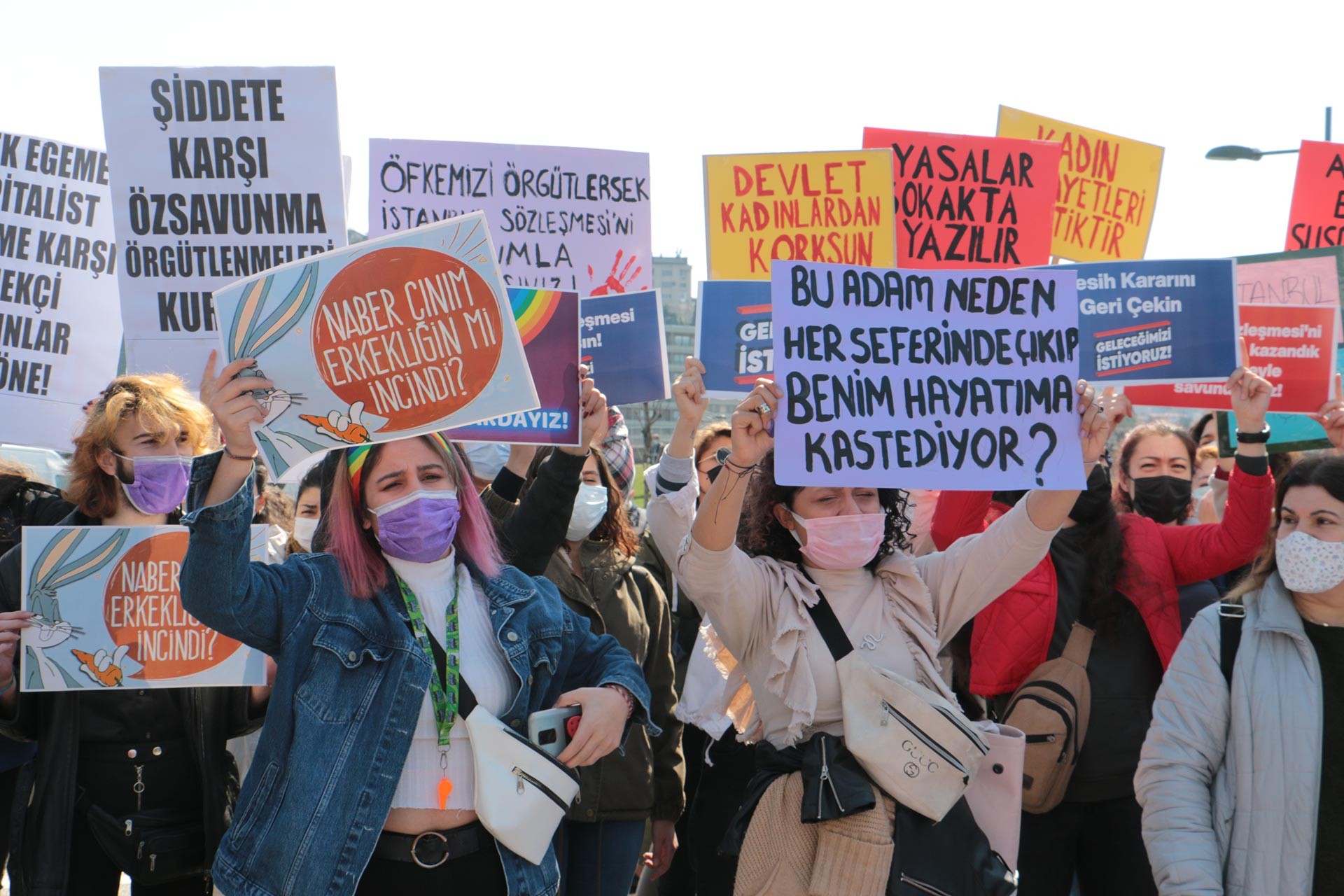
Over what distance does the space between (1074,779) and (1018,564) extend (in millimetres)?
1112

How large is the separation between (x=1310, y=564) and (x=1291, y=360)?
82.9 inches

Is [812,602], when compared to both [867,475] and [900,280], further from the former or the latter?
[900,280]

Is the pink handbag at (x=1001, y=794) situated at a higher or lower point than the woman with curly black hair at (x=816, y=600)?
lower

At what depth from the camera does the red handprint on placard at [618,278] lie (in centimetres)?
596

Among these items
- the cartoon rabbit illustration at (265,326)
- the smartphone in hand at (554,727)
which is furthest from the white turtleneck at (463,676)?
the cartoon rabbit illustration at (265,326)

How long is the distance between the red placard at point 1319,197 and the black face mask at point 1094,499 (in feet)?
10.1

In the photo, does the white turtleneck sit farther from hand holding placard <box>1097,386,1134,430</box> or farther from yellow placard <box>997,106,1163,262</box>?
yellow placard <box>997,106,1163,262</box>

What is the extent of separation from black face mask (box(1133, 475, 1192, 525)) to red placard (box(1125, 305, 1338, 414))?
1.11 ft

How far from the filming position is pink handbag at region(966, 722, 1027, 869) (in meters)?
3.41

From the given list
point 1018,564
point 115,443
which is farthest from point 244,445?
point 1018,564

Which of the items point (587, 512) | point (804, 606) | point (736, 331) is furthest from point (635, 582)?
point (804, 606)

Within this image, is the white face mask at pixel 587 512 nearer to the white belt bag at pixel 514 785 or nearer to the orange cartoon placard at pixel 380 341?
the orange cartoon placard at pixel 380 341

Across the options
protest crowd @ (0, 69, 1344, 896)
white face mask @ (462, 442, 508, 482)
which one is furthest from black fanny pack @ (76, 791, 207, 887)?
white face mask @ (462, 442, 508, 482)

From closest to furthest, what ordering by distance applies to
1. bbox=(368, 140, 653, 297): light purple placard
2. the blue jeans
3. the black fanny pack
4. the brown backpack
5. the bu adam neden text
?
1. the bu adam neden text
2. the black fanny pack
3. the brown backpack
4. the blue jeans
5. bbox=(368, 140, 653, 297): light purple placard
